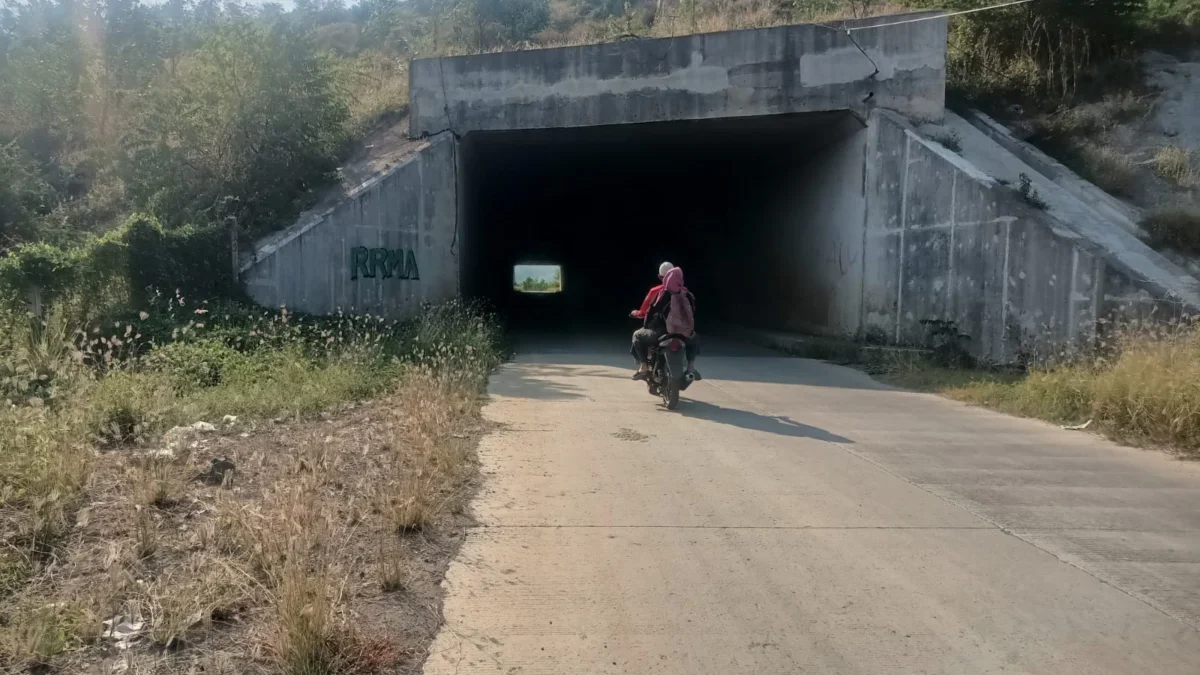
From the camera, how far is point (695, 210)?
27.6 m

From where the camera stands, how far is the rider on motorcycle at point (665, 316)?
9.34m

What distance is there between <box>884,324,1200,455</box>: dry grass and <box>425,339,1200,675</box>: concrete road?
47 centimetres

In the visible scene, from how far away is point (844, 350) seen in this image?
14.0 m

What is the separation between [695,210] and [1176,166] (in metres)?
15.9

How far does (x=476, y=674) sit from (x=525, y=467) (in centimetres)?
318

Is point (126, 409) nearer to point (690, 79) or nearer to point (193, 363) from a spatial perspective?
point (193, 363)

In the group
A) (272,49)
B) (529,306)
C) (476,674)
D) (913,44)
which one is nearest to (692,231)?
(529,306)

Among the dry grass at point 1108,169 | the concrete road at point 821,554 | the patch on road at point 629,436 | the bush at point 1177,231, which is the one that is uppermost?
the dry grass at point 1108,169

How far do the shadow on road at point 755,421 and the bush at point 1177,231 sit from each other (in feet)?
22.5

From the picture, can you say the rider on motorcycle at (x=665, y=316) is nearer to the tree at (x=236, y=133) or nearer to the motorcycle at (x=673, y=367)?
the motorcycle at (x=673, y=367)

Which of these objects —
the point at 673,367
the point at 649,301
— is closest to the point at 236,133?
the point at 649,301

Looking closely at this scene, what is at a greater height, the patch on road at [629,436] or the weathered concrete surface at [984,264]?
the weathered concrete surface at [984,264]

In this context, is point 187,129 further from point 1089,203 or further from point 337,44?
point 337,44

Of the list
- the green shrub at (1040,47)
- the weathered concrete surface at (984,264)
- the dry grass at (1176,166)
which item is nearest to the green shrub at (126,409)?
the weathered concrete surface at (984,264)
